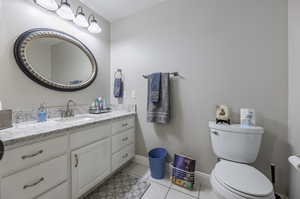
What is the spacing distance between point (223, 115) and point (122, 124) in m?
1.25

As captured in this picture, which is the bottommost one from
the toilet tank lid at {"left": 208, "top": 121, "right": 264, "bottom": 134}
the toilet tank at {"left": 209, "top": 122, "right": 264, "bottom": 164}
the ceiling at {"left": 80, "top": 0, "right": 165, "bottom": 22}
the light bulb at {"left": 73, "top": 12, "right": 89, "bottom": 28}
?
the toilet tank at {"left": 209, "top": 122, "right": 264, "bottom": 164}

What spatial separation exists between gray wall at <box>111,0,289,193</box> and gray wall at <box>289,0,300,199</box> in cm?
6

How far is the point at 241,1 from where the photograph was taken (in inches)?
51.4

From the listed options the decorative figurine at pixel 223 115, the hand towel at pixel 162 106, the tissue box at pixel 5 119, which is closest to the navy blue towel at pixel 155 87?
the hand towel at pixel 162 106

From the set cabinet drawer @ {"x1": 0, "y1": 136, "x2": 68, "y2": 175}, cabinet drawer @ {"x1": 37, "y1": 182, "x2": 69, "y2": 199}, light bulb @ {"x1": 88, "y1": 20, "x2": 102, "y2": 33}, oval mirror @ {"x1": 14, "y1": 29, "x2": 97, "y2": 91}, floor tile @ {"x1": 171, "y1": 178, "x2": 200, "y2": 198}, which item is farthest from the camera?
light bulb @ {"x1": 88, "y1": 20, "x2": 102, "y2": 33}

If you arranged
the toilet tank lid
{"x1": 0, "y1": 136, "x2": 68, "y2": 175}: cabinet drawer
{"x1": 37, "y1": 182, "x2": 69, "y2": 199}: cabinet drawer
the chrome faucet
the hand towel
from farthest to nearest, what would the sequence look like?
the hand towel < the chrome faucet < the toilet tank lid < {"x1": 37, "y1": 182, "x2": 69, "y2": 199}: cabinet drawer < {"x1": 0, "y1": 136, "x2": 68, "y2": 175}: cabinet drawer

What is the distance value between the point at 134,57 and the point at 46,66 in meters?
1.14

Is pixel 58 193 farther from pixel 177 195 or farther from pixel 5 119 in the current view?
pixel 177 195

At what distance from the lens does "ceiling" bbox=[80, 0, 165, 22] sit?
173 centimetres

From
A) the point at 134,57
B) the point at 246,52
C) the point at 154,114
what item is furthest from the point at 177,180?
the point at 134,57

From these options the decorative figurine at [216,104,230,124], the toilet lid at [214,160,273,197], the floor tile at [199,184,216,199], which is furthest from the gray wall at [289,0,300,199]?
the floor tile at [199,184,216,199]

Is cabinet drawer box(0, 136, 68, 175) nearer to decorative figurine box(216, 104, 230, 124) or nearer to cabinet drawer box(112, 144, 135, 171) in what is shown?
cabinet drawer box(112, 144, 135, 171)

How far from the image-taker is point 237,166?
41.9 inches

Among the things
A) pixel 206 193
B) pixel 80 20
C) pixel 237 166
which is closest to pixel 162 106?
pixel 237 166
